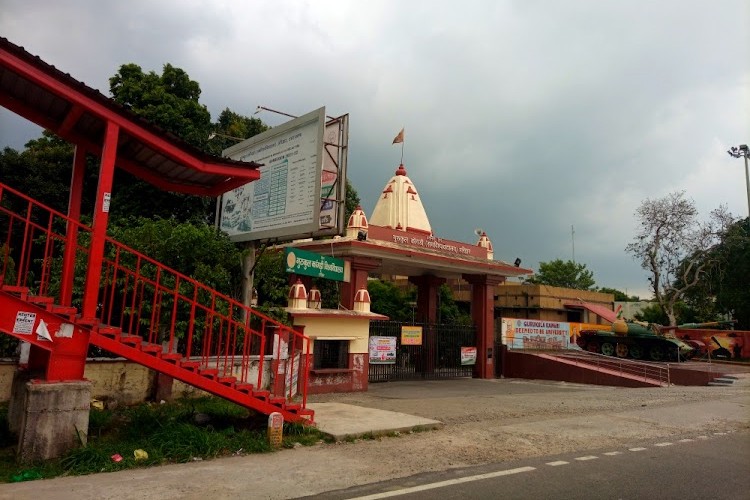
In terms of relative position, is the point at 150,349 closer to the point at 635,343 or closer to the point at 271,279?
the point at 271,279

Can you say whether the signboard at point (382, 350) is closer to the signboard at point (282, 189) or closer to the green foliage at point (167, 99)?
the signboard at point (282, 189)

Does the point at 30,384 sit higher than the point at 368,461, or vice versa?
the point at 30,384

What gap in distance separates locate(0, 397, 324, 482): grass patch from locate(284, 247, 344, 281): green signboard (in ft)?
16.0

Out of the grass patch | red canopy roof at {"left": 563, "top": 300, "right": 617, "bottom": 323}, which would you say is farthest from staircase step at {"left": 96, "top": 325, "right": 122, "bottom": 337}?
red canopy roof at {"left": 563, "top": 300, "right": 617, "bottom": 323}

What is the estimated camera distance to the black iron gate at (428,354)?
54.7 ft

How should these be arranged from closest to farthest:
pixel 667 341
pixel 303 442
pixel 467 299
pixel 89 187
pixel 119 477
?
1. pixel 119 477
2. pixel 303 442
3. pixel 89 187
4. pixel 667 341
5. pixel 467 299

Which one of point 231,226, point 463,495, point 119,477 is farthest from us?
point 231,226

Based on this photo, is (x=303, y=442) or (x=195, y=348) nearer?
(x=303, y=442)

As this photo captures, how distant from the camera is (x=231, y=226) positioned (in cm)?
1454

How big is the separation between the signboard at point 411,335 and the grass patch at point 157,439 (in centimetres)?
879

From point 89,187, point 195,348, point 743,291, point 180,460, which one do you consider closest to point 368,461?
point 180,460

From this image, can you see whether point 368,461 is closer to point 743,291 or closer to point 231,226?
point 231,226

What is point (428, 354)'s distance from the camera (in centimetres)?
1834

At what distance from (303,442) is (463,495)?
2.86m
